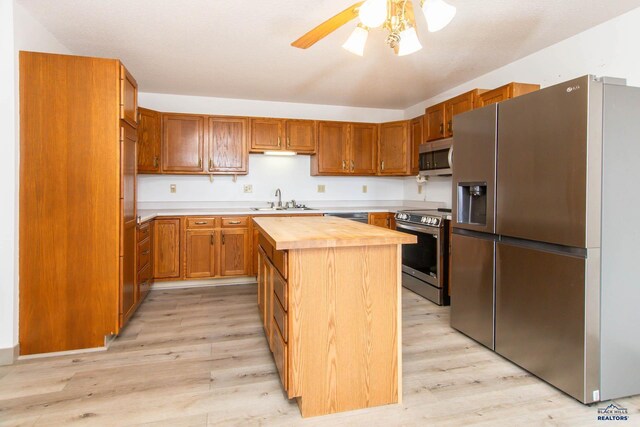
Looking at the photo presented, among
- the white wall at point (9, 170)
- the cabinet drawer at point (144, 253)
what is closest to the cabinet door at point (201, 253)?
the cabinet drawer at point (144, 253)

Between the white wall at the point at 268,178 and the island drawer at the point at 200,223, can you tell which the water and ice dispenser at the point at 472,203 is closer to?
the white wall at the point at 268,178

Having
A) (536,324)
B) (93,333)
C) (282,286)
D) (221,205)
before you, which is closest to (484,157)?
(536,324)

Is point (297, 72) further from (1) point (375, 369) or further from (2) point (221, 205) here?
(1) point (375, 369)

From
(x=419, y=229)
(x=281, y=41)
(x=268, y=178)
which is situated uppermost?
(x=281, y=41)

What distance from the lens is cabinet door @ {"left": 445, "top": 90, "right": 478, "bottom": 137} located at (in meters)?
3.38

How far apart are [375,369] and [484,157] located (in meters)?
1.59

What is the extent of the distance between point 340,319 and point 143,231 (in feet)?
7.72

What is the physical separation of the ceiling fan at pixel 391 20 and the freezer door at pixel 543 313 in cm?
138

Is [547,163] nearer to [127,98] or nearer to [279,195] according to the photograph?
[127,98]

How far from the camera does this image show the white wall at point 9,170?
226cm

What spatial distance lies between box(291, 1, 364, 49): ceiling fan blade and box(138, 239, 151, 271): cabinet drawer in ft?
7.64

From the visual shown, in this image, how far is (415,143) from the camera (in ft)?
15.1

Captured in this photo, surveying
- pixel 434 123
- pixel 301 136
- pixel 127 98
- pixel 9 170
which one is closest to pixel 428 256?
pixel 434 123

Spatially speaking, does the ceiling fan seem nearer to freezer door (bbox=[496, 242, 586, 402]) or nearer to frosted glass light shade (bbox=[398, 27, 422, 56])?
frosted glass light shade (bbox=[398, 27, 422, 56])
